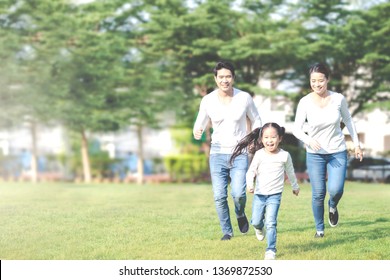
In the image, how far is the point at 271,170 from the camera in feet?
14.5

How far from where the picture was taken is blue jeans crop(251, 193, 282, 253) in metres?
4.38

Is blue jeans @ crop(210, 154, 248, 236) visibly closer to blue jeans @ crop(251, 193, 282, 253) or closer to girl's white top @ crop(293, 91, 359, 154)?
blue jeans @ crop(251, 193, 282, 253)

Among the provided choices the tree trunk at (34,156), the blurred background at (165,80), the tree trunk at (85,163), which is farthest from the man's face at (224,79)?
the tree trunk at (85,163)

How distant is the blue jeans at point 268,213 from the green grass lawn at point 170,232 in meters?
0.25

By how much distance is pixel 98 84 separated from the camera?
13570 millimetres

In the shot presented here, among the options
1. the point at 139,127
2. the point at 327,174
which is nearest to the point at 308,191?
the point at 327,174

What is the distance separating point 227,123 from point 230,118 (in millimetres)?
37

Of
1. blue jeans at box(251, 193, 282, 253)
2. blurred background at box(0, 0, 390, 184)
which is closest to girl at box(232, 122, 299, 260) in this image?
blue jeans at box(251, 193, 282, 253)

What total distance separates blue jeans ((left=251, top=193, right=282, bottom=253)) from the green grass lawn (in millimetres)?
252

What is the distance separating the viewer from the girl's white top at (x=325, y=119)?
489cm

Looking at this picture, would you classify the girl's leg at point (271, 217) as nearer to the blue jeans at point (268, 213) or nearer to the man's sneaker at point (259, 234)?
the blue jeans at point (268, 213)

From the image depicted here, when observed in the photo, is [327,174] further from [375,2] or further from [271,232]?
[375,2]

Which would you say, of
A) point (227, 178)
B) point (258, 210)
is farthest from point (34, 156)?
point (258, 210)
